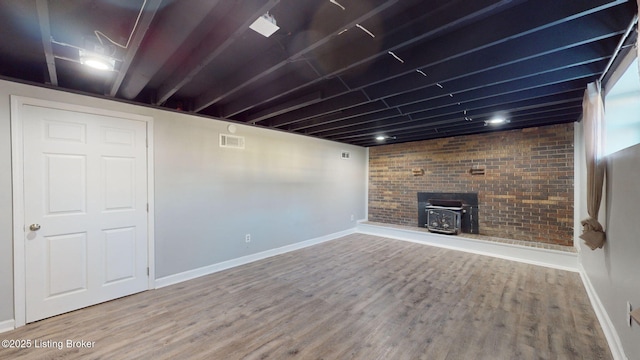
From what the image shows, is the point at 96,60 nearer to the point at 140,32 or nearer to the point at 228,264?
the point at 140,32

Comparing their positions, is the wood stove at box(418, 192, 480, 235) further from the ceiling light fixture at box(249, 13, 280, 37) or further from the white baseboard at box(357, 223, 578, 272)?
the ceiling light fixture at box(249, 13, 280, 37)

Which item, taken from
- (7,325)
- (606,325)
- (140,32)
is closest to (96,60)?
(140,32)

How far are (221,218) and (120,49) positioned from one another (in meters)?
2.47

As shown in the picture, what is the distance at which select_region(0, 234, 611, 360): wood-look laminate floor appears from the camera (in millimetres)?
2008

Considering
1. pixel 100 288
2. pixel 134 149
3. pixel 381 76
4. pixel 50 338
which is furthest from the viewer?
pixel 134 149

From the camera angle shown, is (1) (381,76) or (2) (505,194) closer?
(1) (381,76)

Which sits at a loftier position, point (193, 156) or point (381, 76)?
point (381, 76)

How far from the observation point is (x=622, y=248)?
191 centimetres

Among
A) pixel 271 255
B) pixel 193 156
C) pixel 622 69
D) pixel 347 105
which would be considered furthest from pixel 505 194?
pixel 193 156

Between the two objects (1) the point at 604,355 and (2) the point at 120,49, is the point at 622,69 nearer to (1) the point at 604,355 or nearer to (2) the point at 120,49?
(1) the point at 604,355

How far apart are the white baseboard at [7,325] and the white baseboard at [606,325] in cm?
513

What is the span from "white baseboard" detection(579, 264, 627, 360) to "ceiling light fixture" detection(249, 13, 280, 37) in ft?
11.4

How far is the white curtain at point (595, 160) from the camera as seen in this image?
90.4 inches

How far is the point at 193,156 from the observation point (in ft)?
11.4
